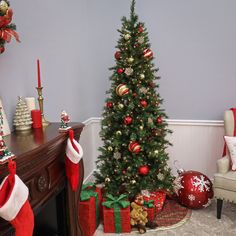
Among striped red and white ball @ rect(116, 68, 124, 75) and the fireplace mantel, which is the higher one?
striped red and white ball @ rect(116, 68, 124, 75)

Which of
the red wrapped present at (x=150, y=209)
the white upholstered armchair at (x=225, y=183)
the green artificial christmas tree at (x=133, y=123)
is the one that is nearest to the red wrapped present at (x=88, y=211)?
the green artificial christmas tree at (x=133, y=123)

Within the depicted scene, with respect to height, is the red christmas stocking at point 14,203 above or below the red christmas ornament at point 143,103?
below

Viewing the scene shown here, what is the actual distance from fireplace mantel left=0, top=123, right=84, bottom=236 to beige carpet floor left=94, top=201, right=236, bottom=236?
714 millimetres

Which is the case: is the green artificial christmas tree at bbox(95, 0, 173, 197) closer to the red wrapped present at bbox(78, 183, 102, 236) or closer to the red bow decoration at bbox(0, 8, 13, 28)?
the red wrapped present at bbox(78, 183, 102, 236)

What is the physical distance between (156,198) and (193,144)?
0.87 meters

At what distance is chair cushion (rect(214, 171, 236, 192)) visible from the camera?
2258 millimetres

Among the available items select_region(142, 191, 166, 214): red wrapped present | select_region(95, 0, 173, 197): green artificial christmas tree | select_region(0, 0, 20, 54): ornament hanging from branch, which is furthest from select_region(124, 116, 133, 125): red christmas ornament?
select_region(0, 0, 20, 54): ornament hanging from branch

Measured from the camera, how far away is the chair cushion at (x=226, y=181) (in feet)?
7.41

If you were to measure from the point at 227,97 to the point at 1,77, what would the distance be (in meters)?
2.32

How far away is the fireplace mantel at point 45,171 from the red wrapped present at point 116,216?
44cm

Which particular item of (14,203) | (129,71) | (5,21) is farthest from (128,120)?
(14,203)

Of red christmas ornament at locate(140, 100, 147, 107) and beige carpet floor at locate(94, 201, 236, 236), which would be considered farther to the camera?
red christmas ornament at locate(140, 100, 147, 107)

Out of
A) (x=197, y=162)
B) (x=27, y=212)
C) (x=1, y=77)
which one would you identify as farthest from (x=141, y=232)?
(x=1, y=77)

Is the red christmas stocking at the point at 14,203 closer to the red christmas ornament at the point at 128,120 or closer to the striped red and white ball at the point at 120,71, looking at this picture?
the red christmas ornament at the point at 128,120
